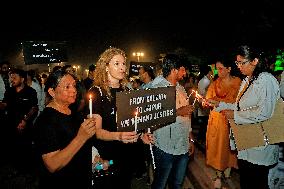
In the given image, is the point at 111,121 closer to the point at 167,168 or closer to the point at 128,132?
the point at 128,132

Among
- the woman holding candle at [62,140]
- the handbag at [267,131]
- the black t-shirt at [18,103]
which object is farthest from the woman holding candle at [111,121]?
the black t-shirt at [18,103]

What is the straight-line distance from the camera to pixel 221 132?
598cm

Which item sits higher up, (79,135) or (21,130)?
(79,135)

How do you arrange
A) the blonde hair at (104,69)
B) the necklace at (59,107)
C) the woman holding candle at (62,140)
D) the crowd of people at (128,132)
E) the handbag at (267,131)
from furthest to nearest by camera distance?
the handbag at (267,131) < the blonde hair at (104,69) < the necklace at (59,107) < the crowd of people at (128,132) < the woman holding candle at (62,140)

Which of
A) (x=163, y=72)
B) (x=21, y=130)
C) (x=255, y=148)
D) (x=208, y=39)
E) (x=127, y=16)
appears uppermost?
(x=127, y=16)

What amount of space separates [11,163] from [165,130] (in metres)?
5.19

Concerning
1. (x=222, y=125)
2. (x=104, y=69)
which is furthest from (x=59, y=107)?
(x=222, y=125)

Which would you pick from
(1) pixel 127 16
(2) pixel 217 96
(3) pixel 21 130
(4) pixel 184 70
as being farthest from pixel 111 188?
(1) pixel 127 16

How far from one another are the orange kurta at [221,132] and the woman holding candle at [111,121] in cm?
285

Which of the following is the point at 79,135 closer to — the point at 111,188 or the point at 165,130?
the point at 111,188

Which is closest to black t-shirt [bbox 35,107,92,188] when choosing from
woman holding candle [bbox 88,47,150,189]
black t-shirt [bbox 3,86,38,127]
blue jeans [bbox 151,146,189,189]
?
woman holding candle [bbox 88,47,150,189]

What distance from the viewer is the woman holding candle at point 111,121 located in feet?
11.1

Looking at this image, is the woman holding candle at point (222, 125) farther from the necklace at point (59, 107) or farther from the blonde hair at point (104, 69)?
the necklace at point (59, 107)

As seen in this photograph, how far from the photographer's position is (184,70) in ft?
15.2
